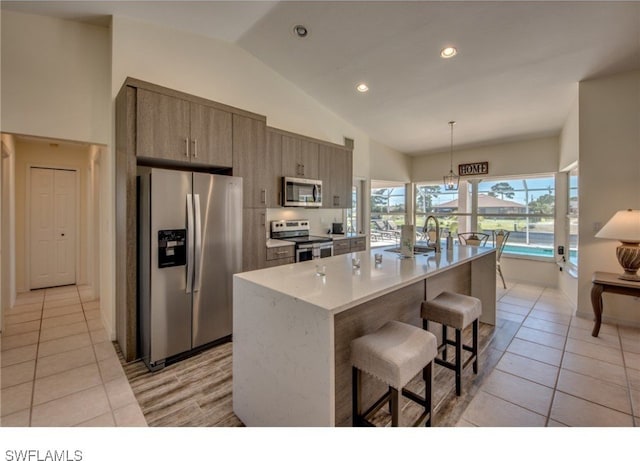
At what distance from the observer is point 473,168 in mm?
5809

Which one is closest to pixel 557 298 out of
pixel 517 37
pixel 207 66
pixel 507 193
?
pixel 507 193

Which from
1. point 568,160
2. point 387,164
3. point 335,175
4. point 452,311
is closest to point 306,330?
point 452,311

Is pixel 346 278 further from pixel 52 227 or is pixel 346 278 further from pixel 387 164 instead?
pixel 52 227

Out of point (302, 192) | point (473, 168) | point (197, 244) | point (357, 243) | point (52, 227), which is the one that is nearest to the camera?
point (197, 244)

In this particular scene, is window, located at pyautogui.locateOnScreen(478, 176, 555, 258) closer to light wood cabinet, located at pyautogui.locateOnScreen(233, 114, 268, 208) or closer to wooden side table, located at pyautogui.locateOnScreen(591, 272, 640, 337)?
wooden side table, located at pyautogui.locateOnScreen(591, 272, 640, 337)

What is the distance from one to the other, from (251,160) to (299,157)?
1006mm

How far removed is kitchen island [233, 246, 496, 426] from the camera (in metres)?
1.31

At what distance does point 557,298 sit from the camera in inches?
172

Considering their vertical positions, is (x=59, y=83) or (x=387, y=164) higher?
(x=59, y=83)

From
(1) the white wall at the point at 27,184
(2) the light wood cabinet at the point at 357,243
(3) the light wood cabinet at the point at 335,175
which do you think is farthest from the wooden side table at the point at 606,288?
(1) the white wall at the point at 27,184

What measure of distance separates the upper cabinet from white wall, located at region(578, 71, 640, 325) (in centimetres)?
421

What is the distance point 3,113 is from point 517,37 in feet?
16.0
